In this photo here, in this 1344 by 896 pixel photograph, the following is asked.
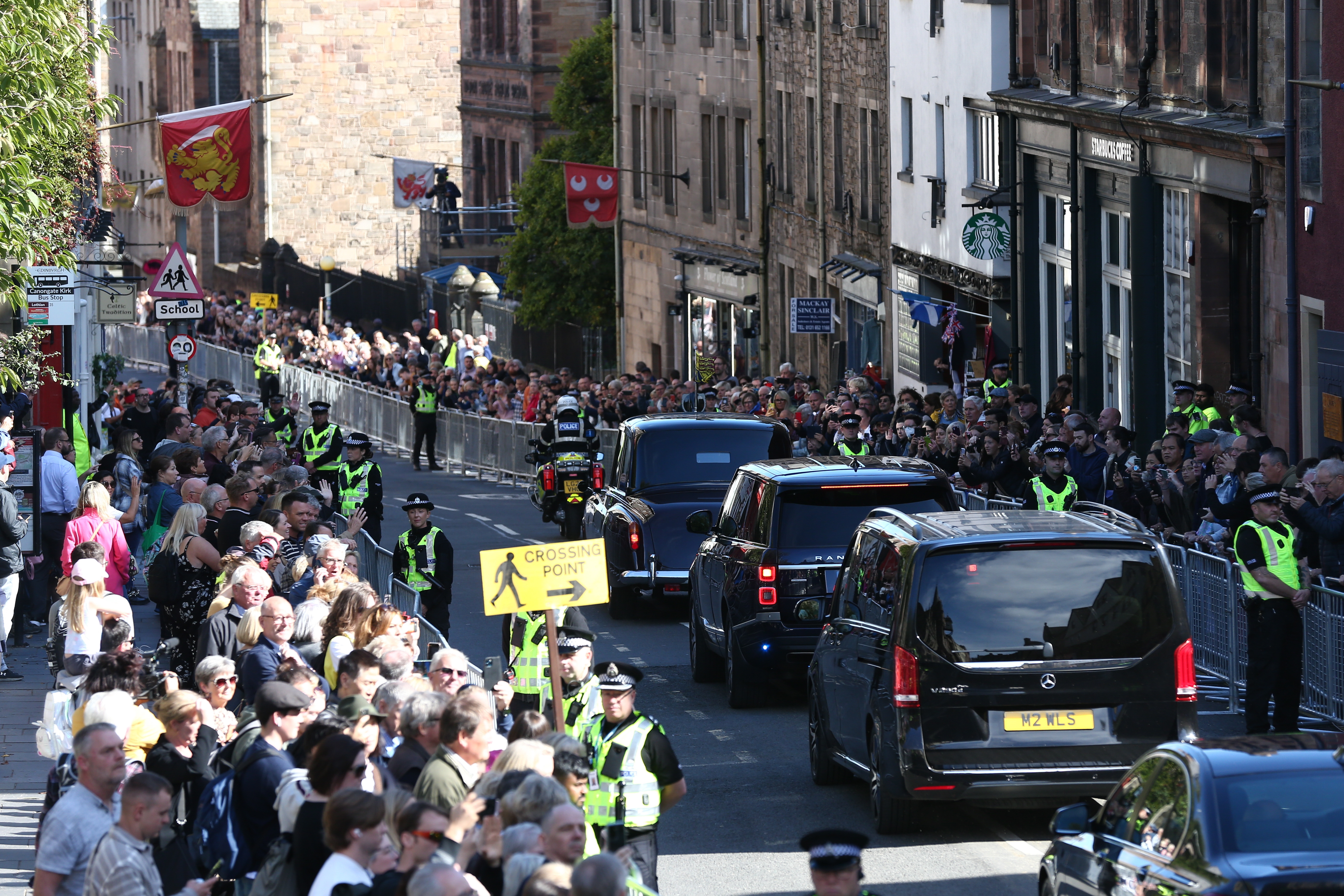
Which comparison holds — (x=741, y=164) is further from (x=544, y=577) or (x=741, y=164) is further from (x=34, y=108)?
(x=544, y=577)

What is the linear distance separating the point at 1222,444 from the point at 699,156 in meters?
32.9

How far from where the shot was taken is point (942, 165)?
117 ft

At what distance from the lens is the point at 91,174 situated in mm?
26250

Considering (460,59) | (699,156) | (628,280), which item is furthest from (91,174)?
(460,59)

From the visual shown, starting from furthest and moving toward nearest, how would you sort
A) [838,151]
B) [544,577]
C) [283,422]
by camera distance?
[838,151] < [283,422] < [544,577]

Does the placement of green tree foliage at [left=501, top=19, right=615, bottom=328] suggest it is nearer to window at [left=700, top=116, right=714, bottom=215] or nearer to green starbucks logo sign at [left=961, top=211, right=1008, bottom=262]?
window at [left=700, top=116, right=714, bottom=215]

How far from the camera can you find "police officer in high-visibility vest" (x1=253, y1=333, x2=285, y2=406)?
45594 mm

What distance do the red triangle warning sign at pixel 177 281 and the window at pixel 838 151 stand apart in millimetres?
14111

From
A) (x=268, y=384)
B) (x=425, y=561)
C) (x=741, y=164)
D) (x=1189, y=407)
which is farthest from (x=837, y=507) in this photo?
(x=741, y=164)

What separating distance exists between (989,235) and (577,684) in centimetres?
2132

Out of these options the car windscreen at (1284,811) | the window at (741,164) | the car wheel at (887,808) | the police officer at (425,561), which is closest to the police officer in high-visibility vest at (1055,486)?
the police officer at (425,561)

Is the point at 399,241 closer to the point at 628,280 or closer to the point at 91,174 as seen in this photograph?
the point at 628,280

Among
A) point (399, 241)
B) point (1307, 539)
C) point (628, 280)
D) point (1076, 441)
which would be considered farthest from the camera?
point (399, 241)

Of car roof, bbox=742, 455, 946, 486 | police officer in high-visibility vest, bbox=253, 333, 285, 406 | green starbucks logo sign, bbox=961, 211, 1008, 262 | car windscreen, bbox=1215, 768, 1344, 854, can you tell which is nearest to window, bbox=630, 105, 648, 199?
police officer in high-visibility vest, bbox=253, 333, 285, 406
